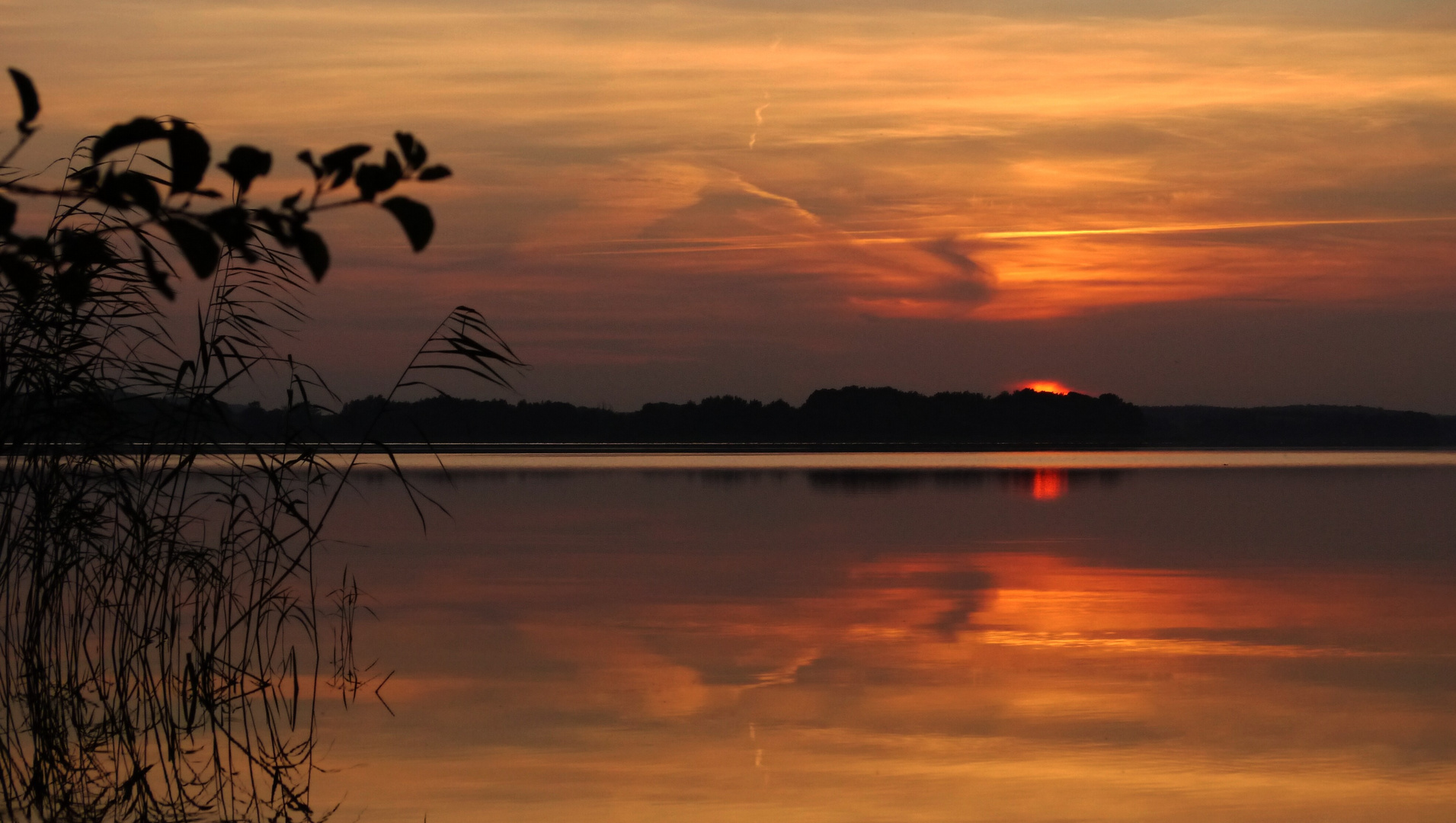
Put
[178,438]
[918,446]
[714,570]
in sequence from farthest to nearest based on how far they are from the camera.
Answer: [918,446] → [714,570] → [178,438]

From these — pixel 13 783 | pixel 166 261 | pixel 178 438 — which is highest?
pixel 166 261

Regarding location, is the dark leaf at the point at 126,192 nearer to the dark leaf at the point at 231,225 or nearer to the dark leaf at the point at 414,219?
the dark leaf at the point at 231,225

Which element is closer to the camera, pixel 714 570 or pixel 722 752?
pixel 722 752

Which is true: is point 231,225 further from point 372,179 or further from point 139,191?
point 372,179

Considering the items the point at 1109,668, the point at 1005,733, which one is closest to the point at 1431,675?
the point at 1109,668

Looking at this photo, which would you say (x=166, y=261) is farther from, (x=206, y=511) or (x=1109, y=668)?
(x=206, y=511)

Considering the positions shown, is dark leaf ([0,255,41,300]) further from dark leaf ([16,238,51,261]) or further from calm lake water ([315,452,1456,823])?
calm lake water ([315,452,1456,823])

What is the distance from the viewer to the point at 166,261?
6836 mm

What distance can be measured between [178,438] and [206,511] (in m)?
12.3

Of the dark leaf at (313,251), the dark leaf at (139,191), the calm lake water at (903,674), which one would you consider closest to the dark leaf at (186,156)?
the dark leaf at (139,191)

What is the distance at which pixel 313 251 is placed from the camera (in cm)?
235

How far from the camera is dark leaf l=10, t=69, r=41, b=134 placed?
7.36 feet

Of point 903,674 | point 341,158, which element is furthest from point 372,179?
point 903,674

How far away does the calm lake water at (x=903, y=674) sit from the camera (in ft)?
16.6
